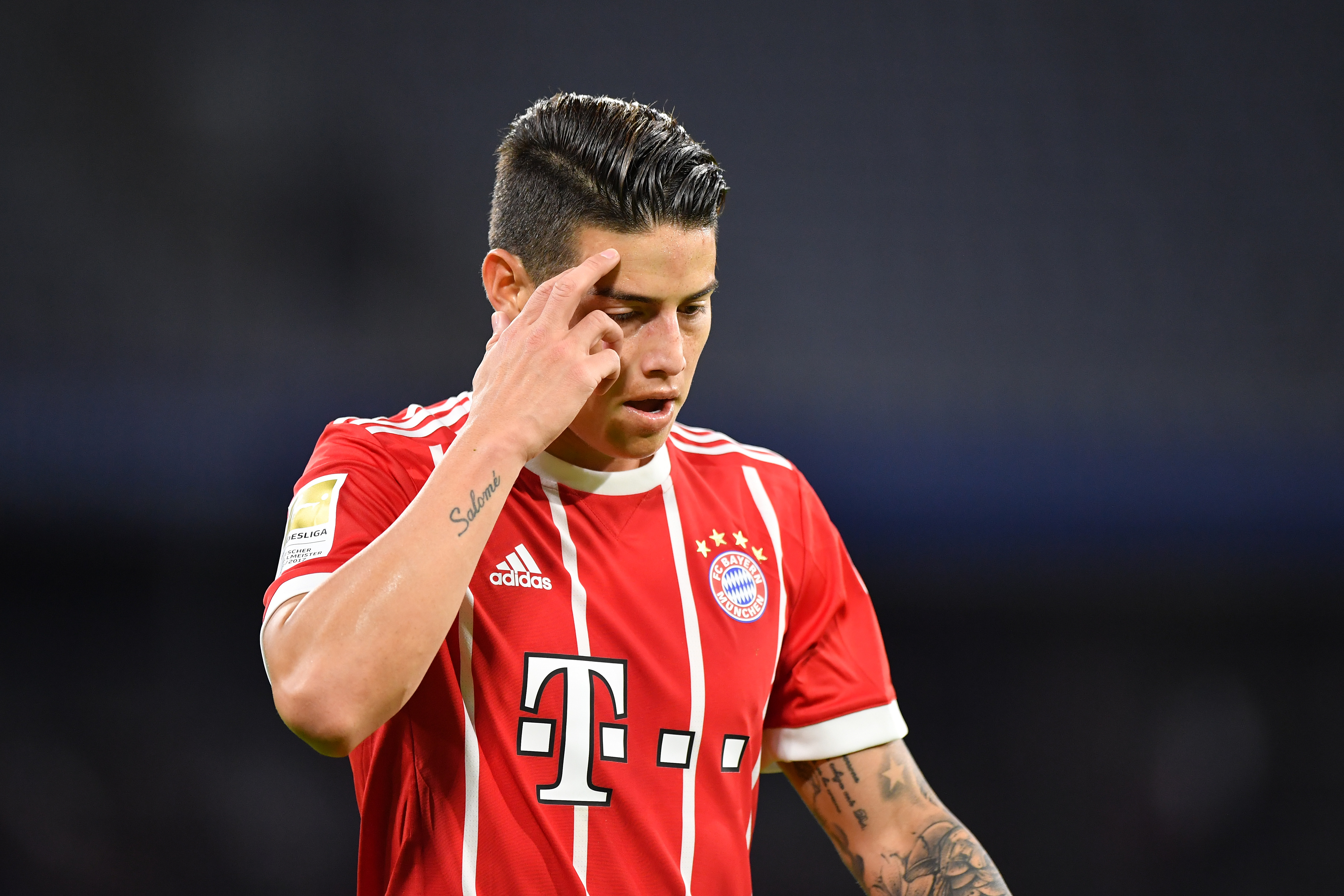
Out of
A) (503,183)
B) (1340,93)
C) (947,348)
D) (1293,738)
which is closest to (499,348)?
(503,183)

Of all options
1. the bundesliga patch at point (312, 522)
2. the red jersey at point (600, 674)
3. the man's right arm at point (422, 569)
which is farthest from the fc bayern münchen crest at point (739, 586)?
the bundesliga patch at point (312, 522)

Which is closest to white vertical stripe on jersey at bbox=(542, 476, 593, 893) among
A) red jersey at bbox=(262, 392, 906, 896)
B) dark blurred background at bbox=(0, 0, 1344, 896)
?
red jersey at bbox=(262, 392, 906, 896)

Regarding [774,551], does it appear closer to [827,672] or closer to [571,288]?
[827,672]

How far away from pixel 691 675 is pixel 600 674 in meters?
0.13

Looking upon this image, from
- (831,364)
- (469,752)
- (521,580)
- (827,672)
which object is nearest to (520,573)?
(521,580)

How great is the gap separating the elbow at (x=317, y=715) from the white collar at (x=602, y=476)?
1.52ft

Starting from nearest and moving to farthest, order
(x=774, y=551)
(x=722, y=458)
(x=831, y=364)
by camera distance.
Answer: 1. (x=774, y=551)
2. (x=722, y=458)
3. (x=831, y=364)

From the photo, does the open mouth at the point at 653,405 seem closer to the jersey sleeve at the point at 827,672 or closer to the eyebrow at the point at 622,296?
the eyebrow at the point at 622,296

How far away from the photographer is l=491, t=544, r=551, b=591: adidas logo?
138 centimetres

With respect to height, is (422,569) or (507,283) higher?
(507,283)

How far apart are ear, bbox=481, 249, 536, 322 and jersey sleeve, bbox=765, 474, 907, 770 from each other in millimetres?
528

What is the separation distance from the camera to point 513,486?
1349 mm

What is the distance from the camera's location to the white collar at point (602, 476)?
1.49 metres

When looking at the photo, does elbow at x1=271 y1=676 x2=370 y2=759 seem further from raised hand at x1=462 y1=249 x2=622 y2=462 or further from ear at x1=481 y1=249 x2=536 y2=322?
ear at x1=481 y1=249 x2=536 y2=322
